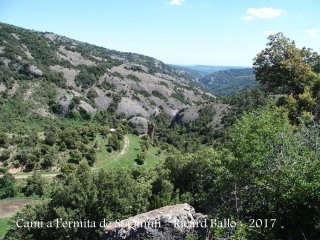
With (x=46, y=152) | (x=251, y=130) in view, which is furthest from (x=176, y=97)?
(x=251, y=130)

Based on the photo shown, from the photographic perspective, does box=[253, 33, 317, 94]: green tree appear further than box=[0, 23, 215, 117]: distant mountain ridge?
No

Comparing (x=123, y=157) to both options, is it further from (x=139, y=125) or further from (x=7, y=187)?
(x=7, y=187)

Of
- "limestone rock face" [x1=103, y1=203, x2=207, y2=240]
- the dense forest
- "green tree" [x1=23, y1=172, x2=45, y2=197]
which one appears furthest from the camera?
"green tree" [x1=23, y1=172, x2=45, y2=197]

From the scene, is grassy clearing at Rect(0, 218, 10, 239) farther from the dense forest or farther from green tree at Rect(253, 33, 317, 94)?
green tree at Rect(253, 33, 317, 94)

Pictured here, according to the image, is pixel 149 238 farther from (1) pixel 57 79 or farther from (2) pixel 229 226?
(1) pixel 57 79

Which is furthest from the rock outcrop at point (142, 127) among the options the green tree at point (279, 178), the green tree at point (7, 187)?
the green tree at point (279, 178)

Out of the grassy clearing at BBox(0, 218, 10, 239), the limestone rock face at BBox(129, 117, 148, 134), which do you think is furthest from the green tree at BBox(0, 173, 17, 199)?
the limestone rock face at BBox(129, 117, 148, 134)

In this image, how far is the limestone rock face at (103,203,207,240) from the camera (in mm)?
16578

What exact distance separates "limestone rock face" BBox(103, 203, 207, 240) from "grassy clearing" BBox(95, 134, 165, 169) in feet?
168

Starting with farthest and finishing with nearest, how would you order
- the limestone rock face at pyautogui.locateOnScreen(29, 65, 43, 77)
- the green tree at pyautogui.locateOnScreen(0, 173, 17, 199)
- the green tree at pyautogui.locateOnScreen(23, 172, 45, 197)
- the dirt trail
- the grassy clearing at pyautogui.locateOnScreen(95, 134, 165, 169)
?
the limestone rock face at pyautogui.locateOnScreen(29, 65, 43, 77) < the dirt trail < the grassy clearing at pyautogui.locateOnScreen(95, 134, 165, 169) < the green tree at pyautogui.locateOnScreen(23, 172, 45, 197) < the green tree at pyautogui.locateOnScreen(0, 173, 17, 199)

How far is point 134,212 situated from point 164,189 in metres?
4.69

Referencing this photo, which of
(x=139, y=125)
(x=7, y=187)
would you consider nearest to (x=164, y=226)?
(x=7, y=187)

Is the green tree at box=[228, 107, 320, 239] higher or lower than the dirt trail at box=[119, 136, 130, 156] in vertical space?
higher

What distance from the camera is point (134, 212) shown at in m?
28.3
